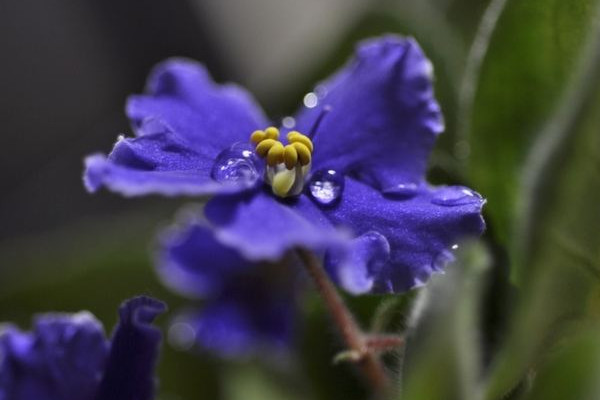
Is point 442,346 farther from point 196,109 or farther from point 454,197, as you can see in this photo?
point 196,109

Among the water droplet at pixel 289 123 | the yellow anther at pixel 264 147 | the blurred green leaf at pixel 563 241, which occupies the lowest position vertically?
the blurred green leaf at pixel 563 241

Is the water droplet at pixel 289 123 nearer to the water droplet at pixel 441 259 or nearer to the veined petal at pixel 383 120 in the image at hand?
the veined petal at pixel 383 120

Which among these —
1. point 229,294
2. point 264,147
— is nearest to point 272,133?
point 264,147

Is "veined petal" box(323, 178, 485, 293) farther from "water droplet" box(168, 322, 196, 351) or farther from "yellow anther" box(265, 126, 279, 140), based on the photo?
"water droplet" box(168, 322, 196, 351)

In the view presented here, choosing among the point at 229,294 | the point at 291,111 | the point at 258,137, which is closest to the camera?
the point at 258,137

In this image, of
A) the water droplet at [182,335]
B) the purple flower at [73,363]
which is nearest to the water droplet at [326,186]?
the purple flower at [73,363]

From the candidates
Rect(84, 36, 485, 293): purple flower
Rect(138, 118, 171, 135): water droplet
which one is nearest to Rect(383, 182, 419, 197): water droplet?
Rect(84, 36, 485, 293): purple flower
